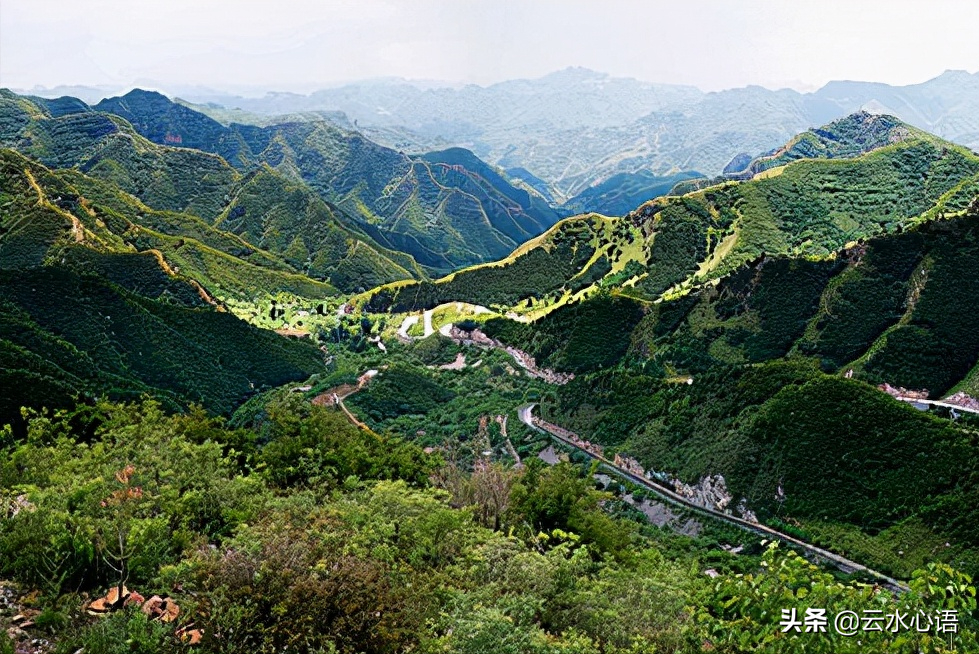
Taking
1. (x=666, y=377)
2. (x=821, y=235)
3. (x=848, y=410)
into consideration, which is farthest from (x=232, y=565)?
(x=821, y=235)

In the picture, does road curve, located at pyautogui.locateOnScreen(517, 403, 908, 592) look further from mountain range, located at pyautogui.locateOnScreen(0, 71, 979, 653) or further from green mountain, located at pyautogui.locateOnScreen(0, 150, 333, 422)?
green mountain, located at pyautogui.locateOnScreen(0, 150, 333, 422)

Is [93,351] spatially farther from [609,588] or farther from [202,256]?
[609,588]

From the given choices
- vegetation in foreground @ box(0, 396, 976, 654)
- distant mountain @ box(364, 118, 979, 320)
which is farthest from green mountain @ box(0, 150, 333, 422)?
distant mountain @ box(364, 118, 979, 320)

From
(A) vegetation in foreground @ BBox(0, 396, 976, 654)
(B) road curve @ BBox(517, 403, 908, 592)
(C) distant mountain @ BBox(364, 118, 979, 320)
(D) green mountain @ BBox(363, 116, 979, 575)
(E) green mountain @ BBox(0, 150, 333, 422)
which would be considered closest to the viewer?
(A) vegetation in foreground @ BBox(0, 396, 976, 654)

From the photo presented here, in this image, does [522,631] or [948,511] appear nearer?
[522,631]

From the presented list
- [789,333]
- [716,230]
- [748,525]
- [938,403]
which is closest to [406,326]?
[716,230]

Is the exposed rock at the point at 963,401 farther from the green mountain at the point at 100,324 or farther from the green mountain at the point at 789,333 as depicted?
the green mountain at the point at 100,324

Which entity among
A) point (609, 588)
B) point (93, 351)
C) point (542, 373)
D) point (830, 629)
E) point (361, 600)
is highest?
point (830, 629)

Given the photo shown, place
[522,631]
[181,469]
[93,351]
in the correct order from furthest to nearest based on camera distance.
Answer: [93,351] → [181,469] → [522,631]

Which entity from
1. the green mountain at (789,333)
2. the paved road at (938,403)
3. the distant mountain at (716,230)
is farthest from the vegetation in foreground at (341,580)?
the distant mountain at (716,230)

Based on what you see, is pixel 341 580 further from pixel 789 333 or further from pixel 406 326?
pixel 406 326

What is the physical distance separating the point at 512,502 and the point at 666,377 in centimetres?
6409

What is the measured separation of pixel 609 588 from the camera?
55.2 feet

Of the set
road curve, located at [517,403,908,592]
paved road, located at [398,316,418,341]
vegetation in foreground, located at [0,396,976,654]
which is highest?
vegetation in foreground, located at [0,396,976,654]
